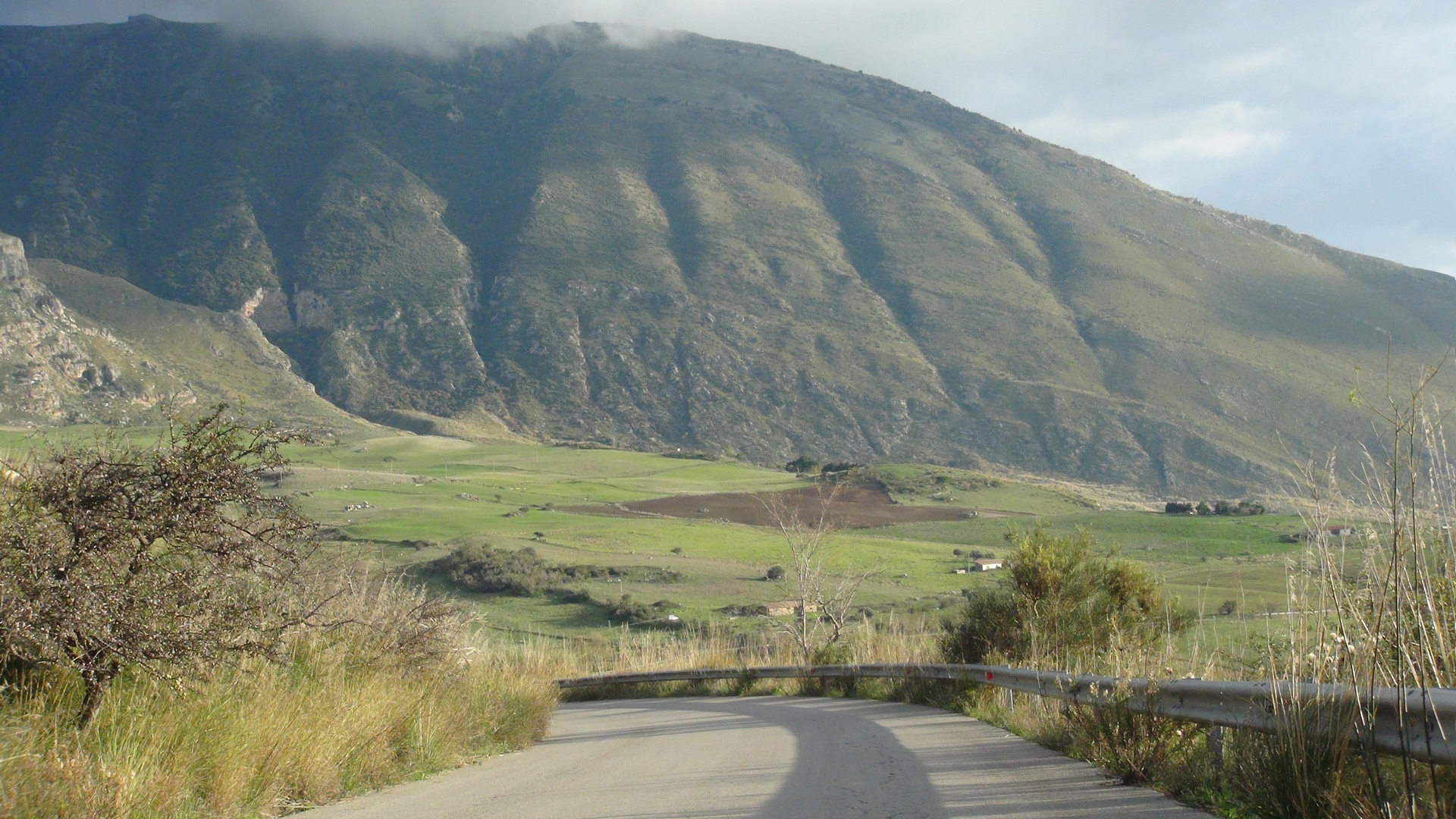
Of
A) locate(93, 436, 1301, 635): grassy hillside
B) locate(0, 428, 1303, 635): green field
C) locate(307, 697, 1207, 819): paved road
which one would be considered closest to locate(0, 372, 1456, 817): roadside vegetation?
locate(307, 697, 1207, 819): paved road

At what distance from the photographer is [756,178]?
574 ft

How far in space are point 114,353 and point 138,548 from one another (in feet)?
381

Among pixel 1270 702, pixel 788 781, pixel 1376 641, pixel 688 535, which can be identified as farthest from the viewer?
pixel 688 535

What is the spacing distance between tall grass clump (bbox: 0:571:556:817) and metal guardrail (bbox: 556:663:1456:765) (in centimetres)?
528

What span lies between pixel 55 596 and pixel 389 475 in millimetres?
76355

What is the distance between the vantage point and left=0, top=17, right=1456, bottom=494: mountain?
11900cm

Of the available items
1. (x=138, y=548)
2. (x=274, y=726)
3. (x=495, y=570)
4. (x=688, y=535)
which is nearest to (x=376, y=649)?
(x=274, y=726)

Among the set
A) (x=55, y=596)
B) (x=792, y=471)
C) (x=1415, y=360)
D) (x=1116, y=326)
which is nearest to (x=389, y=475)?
(x=792, y=471)

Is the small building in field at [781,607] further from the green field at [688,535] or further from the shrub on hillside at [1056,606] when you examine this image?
→ the shrub on hillside at [1056,606]

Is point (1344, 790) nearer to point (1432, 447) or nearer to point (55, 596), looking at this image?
point (1432, 447)

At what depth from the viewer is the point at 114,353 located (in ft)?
356

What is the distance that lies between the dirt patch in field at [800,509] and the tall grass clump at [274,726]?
47046 millimetres

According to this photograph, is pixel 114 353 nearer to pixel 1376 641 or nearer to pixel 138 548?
pixel 138 548

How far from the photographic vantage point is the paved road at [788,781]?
659 cm
